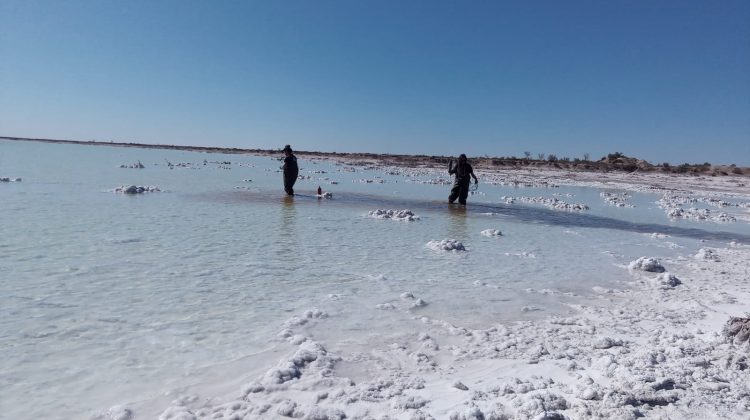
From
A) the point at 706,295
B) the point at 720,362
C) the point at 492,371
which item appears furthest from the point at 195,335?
the point at 706,295

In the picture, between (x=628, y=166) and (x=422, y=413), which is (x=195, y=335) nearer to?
(x=422, y=413)

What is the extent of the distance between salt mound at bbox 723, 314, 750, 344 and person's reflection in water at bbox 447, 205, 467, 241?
20.7 feet

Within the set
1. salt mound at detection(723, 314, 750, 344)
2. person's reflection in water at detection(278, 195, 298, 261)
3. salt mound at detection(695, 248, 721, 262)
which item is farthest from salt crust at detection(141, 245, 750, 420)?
salt mound at detection(695, 248, 721, 262)

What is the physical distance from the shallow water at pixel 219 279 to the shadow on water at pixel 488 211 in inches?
8.0

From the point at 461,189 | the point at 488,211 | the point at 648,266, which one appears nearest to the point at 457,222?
the point at 488,211

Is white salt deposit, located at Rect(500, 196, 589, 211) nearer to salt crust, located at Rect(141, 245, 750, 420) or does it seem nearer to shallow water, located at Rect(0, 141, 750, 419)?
shallow water, located at Rect(0, 141, 750, 419)

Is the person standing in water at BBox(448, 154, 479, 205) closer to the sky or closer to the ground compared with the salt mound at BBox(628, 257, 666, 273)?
closer to the sky

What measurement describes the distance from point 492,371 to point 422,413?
1020 millimetres

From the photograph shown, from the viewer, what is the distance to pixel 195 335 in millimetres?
4484

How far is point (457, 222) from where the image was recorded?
536 inches

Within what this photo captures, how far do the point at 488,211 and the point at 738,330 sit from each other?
12.4 m

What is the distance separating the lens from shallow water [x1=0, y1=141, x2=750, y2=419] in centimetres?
385

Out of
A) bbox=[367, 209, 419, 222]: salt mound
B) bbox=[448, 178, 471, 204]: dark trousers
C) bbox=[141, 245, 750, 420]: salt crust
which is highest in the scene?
bbox=[448, 178, 471, 204]: dark trousers

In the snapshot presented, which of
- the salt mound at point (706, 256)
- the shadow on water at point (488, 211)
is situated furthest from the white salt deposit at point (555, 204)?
the salt mound at point (706, 256)
